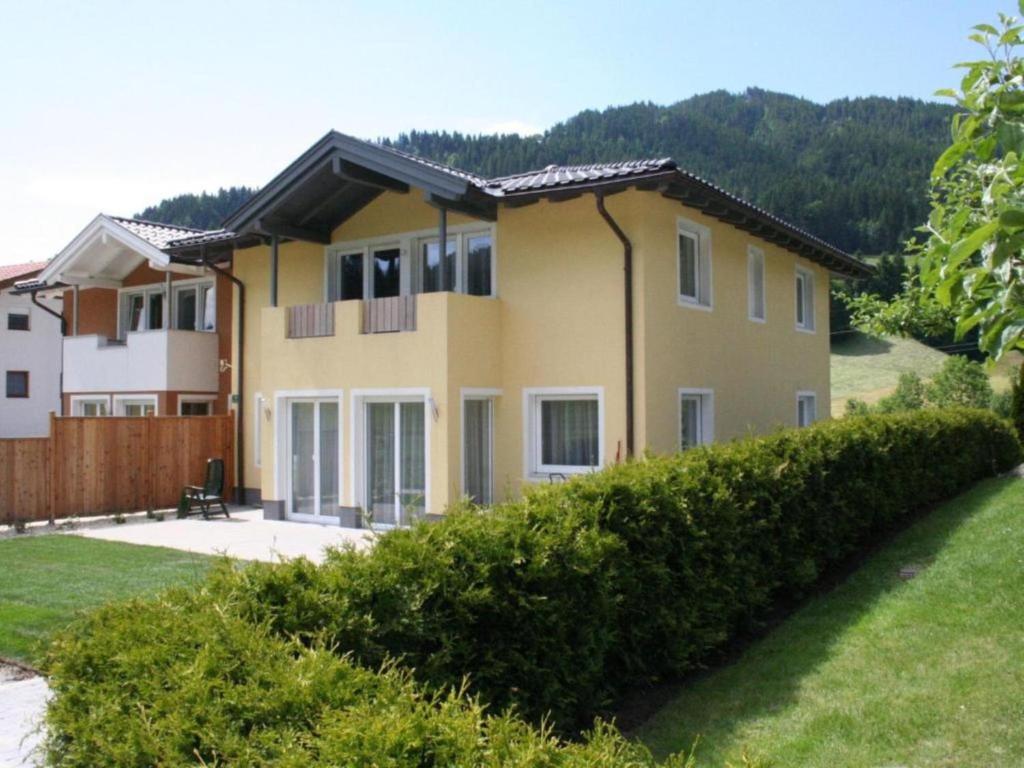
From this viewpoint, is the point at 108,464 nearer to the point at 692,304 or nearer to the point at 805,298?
the point at 692,304

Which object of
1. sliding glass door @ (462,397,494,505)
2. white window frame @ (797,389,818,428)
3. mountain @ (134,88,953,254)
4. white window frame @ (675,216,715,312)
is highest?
mountain @ (134,88,953,254)

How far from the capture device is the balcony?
19.2m

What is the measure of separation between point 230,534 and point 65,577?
159 inches

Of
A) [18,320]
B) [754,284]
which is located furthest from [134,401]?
[18,320]

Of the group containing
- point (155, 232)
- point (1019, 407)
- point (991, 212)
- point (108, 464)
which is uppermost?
point (155, 232)

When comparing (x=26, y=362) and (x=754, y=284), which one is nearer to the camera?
(x=754, y=284)

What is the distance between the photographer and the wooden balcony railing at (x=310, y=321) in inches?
609

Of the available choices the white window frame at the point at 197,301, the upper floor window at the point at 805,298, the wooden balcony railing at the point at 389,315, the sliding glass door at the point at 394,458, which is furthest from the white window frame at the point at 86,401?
the upper floor window at the point at 805,298

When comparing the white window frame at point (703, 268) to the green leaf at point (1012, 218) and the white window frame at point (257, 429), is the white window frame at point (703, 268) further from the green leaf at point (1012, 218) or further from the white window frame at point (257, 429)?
the green leaf at point (1012, 218)

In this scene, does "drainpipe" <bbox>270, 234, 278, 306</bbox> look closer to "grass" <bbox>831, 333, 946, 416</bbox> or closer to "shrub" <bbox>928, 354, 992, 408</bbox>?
"shrub" <bbox>928, 354, 992, 408</bbox>

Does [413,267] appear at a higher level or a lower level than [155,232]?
lower

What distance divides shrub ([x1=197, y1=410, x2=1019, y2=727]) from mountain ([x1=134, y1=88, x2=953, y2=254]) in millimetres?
52775

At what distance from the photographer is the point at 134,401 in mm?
20516

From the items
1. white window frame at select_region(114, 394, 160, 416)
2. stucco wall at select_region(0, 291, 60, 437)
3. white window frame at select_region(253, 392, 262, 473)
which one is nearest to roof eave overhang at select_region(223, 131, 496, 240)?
white window frame at select_region(253, 392, 262, 473)
